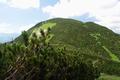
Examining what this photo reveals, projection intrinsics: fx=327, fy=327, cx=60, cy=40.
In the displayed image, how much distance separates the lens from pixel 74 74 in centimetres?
8538

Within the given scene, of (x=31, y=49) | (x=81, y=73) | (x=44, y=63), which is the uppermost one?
(x=31, y=49)

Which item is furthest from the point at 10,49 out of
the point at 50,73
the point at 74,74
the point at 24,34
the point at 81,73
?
the point at 81,73

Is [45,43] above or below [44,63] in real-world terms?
above

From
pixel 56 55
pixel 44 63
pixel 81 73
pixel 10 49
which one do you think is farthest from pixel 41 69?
pixel 81 73

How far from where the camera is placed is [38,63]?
63.2 meters

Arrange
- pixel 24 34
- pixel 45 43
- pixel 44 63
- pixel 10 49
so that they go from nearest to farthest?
pixel 45 43
pixel 24 34
pixel 10 49
pixel 44 63

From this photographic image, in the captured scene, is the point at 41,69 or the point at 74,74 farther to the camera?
the point at 74,74

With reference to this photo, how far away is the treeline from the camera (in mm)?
35112

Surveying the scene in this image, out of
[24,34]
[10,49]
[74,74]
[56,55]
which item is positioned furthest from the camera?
[74,74]

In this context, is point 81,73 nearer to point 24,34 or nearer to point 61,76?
point 61,76

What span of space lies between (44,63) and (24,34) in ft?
95.8

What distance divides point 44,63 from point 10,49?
15.3m

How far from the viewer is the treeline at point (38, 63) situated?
115 ft

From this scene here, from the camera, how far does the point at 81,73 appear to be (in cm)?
9275
